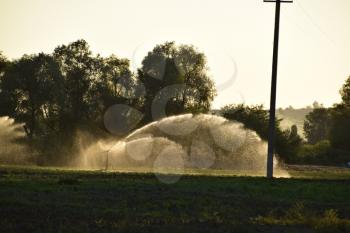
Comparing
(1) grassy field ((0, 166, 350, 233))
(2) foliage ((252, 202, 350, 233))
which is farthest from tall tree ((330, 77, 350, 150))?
(2) foliage ((252, 202, 350, 233))

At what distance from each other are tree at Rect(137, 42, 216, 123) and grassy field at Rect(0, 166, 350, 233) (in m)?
64.7

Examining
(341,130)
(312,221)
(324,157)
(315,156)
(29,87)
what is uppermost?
(29,87)

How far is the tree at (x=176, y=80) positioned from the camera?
97000 mm

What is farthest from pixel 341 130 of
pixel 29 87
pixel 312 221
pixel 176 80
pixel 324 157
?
pixel 312 221

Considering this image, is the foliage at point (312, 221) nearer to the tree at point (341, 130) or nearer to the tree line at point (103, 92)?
the tree line at point (103, 92)

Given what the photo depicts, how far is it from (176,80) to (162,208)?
77.4m

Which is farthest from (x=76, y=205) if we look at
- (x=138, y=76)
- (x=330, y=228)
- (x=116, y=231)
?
(x=138, y=76)

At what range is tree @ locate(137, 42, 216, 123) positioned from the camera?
97.0 m

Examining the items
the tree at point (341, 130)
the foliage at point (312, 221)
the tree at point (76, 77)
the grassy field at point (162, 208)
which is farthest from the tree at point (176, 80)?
the foliage at point (312, 221)

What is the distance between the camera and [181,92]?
99.2 metres

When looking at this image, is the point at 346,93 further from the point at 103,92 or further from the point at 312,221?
the point at 312,221

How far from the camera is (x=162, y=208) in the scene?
22047 millimetres

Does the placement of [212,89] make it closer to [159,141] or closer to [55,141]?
[55,141]

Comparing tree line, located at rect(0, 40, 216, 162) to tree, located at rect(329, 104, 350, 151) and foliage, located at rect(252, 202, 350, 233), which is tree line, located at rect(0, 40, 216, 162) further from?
foliage, located at rect(252, 202, 350, 233)
